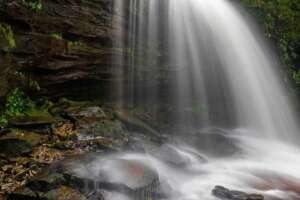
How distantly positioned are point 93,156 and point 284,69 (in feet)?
35.6

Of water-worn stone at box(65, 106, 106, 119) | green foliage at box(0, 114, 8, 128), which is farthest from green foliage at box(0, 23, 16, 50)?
water-worn stone at box(65, 106, 106, 119)

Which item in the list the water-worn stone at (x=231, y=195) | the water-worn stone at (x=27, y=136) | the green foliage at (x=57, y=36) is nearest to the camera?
the water-worn stone at (x=231, y=195)

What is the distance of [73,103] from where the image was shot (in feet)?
33.1

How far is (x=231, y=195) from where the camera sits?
713 centimetres

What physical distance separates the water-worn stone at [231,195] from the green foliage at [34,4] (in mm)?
6209

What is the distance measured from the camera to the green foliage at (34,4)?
30.6 feet

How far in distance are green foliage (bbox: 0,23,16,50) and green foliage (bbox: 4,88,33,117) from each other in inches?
43.1

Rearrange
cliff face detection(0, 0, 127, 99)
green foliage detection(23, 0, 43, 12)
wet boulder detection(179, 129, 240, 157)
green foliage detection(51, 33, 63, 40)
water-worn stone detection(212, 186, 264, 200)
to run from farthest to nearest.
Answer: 1. wet boulder detection(179, 129, 240, 157)
2. green foliage detection(51, 33, 63, 40)
3. green foliage detection(23, 0, 43, 12)
4. cliff face detection(0, 0, 127, 99)
5. water-worn stone detection(212, 186, 264, 200)

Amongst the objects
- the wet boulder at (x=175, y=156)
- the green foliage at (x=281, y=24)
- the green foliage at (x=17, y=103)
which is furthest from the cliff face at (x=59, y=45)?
the green foliage at (x=281, y=24)

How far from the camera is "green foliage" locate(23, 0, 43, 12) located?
367 inches

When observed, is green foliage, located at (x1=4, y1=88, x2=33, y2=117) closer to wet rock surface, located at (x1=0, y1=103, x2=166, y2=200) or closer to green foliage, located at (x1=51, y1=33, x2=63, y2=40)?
wet rock surface, located at (x1=0, y1=103, x2=166, y2=200)

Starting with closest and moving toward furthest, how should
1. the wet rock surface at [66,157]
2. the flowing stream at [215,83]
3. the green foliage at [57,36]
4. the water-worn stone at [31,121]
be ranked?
the wet rock surface at [66,157], the water-worn stone at [31,121], the green foliage at [57,36], the flowing stream at [215,83]

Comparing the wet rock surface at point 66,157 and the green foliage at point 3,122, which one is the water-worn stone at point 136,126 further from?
the green foliage at point 3,122

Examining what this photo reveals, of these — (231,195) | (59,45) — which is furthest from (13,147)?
(231,195)
